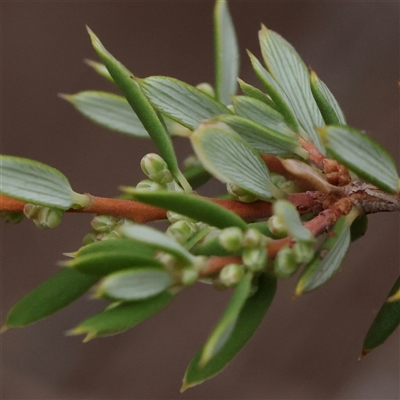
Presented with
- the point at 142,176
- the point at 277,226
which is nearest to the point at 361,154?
the point at 277,226

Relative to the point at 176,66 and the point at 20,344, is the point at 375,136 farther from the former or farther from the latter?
the point at 20,344

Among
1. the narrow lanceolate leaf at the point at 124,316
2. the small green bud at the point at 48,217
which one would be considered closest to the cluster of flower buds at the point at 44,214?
the small green bud at the point at 48,217

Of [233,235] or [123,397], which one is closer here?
[233,235]

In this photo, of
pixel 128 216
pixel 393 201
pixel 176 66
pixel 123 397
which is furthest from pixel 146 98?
pixel 123 397

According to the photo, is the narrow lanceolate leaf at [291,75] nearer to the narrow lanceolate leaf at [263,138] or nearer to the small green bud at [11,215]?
the narrow lanceolate leaf at [263,138]

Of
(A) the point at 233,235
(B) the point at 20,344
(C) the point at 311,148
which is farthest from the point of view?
(B) the point at 20,344

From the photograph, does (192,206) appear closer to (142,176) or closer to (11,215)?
(11,215)
